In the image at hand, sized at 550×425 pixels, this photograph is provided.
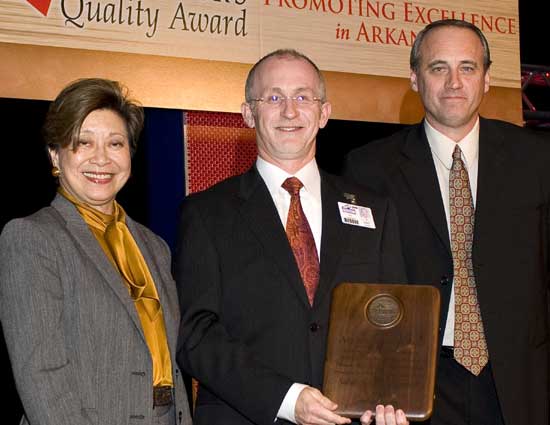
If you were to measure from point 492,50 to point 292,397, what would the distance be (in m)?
3.09

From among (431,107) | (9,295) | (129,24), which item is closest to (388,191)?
(431,107)

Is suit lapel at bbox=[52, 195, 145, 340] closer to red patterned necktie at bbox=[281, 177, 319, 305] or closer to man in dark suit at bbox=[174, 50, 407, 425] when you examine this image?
man in dark suit at bbox=[174, 50, 407, 425]

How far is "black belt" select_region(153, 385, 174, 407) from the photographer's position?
2521 mm

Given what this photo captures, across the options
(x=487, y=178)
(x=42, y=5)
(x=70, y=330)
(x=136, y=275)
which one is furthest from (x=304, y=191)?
(x=42, y=5)

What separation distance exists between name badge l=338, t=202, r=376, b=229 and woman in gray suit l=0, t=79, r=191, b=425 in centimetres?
56

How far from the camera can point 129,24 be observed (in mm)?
4066

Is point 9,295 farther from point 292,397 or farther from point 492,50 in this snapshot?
point 492,50

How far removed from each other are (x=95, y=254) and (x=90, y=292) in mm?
128

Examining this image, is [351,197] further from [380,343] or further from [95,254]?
[95,254]

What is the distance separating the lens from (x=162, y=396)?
8.33 ft

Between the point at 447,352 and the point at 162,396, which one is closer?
the point at 162,396

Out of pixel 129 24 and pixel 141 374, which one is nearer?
pixel 141 374

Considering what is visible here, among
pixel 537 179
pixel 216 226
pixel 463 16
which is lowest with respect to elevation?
pixel 216 226

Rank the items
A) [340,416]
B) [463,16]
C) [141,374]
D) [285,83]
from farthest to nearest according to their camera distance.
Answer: [463,16]
[285,83]
[141,374]
[340,416]
